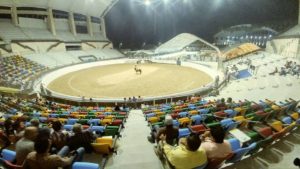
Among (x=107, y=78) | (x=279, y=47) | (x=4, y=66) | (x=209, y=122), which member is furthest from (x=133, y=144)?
(x=279, y=47)

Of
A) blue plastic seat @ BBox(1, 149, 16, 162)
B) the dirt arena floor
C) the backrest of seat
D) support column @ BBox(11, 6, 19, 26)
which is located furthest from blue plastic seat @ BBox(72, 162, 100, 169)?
support column @ BBox(11, 6, 19, 26)

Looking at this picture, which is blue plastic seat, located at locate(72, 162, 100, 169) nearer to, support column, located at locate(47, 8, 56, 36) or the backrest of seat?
the backrest of seat

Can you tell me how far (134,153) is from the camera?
643 cm

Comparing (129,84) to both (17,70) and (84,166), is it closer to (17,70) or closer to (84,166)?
(17,70)

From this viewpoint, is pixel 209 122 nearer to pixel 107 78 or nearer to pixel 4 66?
pixel 107 78

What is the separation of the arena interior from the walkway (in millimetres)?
27

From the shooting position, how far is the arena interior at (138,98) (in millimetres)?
5980

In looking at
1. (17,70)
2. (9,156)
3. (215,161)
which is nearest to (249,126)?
(215,161)

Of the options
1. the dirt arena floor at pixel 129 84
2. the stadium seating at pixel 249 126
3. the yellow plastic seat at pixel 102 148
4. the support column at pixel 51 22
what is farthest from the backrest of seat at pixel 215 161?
the support column at pixel 51 22

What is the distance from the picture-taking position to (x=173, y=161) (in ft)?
14.4

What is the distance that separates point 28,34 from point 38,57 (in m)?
7.03

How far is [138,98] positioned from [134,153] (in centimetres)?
1174

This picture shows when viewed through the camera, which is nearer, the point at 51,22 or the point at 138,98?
the point at 138,98

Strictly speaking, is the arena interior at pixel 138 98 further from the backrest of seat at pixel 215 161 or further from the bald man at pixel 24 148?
the bald man at pixel 24 148
